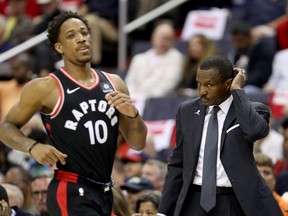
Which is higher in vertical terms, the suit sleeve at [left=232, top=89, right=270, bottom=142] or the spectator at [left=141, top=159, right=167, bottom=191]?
the suit sleeve at [left=232, top=89, right=270, bottom=142]

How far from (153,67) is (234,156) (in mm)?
6721

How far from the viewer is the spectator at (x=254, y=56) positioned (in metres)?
12.8

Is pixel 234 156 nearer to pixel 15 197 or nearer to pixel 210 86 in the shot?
pixel 210 86

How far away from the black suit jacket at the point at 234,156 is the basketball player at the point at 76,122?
1.36 ft

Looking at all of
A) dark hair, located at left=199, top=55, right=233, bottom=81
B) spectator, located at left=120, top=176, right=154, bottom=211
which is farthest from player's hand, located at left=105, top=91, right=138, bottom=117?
spectator, located at left=120, top=176, right=154, bottom=211

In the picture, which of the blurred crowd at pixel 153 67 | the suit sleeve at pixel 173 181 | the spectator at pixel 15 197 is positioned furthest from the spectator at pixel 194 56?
the suit sleeve at pixel 173 181

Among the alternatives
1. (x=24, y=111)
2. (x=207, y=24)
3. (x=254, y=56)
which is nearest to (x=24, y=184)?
(x=24, y=111)

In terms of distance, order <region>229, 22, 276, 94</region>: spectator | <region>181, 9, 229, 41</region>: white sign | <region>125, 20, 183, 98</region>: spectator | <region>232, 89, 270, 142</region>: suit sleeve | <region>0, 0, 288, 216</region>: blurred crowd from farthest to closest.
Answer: <region>181, 9, 229, 41</region>: white sign < <region>125, 20, 183, 98</region>: spectator < <region>229, 22, 276, 94</region>: spectator < <region>0, 0, 288, 216</region>: blurred crowd < <region>232, 89, 270, 142</region>: suit sleeve

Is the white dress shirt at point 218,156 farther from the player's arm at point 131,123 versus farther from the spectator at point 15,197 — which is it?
the spectator at point 15,197

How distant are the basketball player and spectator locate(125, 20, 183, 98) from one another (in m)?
5.87

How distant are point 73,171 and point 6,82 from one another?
6.67 metres

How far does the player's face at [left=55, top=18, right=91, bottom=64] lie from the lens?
7207 millimetres

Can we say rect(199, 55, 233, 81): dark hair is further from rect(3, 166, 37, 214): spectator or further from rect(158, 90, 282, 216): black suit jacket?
rect(3, 166, 37, 214): spectator

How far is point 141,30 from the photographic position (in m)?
14.9
